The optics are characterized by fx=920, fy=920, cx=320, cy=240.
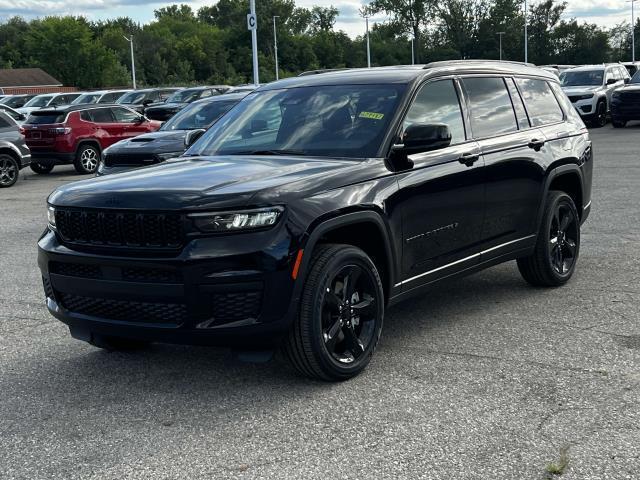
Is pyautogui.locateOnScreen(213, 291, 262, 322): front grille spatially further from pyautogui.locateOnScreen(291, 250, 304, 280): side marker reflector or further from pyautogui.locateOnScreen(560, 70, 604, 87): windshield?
pyautogui.locateOnScreen(560, 70, 604, 87): windshield

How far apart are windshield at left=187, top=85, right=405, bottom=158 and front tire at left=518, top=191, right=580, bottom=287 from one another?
1961mm

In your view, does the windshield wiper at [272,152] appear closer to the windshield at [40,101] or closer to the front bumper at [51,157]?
the front bumper at [51,157]

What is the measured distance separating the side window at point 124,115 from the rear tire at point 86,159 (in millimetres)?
960

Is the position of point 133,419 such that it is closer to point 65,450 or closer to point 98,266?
point 65,450

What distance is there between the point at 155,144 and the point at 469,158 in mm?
8244

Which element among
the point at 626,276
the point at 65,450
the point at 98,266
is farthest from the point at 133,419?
the point at 626,276

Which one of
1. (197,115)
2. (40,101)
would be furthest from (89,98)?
(197,115)

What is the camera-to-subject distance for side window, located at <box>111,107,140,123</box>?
21625 mm

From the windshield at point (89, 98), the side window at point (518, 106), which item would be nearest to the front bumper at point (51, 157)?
the windshield at point (89, 98)

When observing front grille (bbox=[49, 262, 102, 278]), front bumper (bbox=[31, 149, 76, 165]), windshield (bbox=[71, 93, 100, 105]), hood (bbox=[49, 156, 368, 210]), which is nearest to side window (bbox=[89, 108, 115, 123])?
front bumper (bbox=[31, 149, 76, 165])

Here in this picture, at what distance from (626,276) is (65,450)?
5.08 m

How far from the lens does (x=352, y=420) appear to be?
453cm

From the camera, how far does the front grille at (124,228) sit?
4660 mm

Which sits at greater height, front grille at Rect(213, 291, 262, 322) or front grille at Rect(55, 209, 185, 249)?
front grille at Rect(55, 209, 185, 249)
